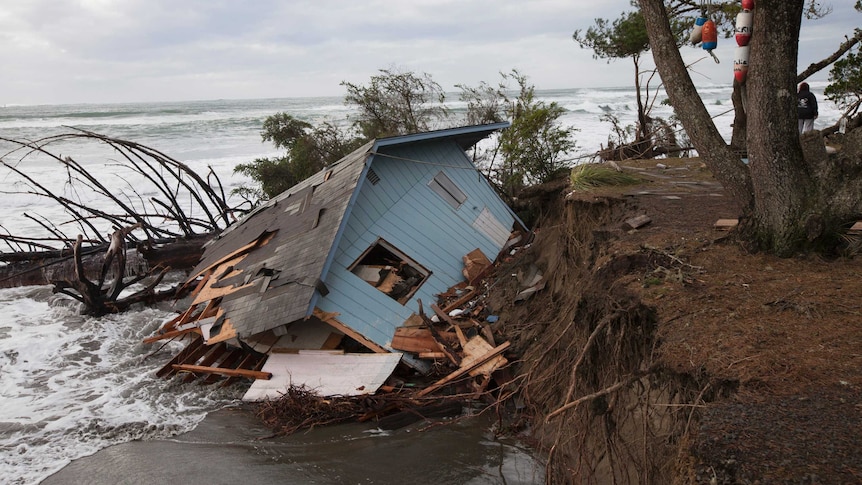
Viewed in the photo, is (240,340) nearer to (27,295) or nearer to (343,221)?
(343,221)

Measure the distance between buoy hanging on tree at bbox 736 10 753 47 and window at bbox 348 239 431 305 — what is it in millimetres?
7088

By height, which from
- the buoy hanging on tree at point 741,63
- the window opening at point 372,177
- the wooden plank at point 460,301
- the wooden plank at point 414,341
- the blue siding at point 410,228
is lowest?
the wooden plank at point 414,341

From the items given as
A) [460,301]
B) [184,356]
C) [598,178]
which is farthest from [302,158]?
[598,178]

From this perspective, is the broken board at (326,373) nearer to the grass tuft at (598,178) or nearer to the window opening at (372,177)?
the window opening at (372,177)

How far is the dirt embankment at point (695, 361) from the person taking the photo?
4.08 meters

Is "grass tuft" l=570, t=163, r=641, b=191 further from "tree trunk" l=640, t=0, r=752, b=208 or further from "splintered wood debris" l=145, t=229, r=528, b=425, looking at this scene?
"tree trunk" l=640, t=0, r=752, b=208

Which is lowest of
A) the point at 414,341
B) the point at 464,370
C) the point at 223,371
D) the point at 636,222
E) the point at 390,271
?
the point at 464,370

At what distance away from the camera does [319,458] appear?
8.10m

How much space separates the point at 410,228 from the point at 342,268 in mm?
2525

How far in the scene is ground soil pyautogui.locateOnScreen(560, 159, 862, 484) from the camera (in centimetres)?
392

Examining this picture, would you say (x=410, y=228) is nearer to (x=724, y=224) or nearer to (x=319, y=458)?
(x=319, y=458)

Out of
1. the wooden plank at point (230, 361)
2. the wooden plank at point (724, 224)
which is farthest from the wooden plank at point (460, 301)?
the wooden plank at point (724, 224)

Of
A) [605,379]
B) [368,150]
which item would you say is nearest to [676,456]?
[605,379]

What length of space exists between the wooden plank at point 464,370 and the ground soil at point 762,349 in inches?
103
